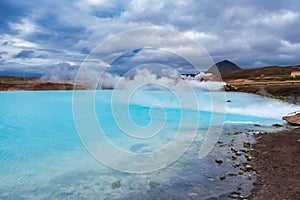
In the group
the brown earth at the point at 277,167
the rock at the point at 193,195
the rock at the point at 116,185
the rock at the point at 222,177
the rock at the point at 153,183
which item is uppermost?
the brown earth at the point at 277,167

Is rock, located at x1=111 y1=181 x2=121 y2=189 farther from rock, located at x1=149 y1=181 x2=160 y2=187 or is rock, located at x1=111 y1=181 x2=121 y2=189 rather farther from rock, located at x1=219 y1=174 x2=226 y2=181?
rock, located at x1=219 y1=174 x2=226 y2=181

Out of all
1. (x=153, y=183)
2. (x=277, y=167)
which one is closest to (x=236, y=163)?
(x=277, y=167)

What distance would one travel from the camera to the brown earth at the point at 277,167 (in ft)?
22.2

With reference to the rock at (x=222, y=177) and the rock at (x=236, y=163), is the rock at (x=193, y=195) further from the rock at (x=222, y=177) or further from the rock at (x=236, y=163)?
the rock at (x=236, y=163)

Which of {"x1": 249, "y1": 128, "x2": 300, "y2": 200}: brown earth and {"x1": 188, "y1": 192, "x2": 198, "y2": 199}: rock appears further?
{"x1": 188, "y1": 192, "x2": 198, "y2": 199}: rock

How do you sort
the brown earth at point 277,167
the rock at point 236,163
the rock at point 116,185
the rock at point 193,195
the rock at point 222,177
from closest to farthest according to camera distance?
the brown earth at point 277,167 → the rock at point 193,195 → the rock at point 116,185 → the rock at point 222,177 → the rock at point 236,163

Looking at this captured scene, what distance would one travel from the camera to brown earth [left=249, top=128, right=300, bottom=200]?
6.75m

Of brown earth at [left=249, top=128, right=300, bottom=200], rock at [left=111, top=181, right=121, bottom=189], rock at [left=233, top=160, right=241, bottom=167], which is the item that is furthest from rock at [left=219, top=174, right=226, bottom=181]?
rock at [left=111, top=181, right=121, bottom=189]

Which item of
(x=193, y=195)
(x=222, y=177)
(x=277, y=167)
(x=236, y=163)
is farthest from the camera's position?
(x=236, y=163)

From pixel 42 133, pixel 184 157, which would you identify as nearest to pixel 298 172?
pixel 184 157

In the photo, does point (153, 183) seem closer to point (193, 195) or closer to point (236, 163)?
point (193, 195)

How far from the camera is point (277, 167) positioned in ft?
28.6

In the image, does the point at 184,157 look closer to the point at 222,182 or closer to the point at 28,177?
the point at 222,182

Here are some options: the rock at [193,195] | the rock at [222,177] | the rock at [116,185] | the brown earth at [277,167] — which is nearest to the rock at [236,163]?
the brown earth at [277,167]
